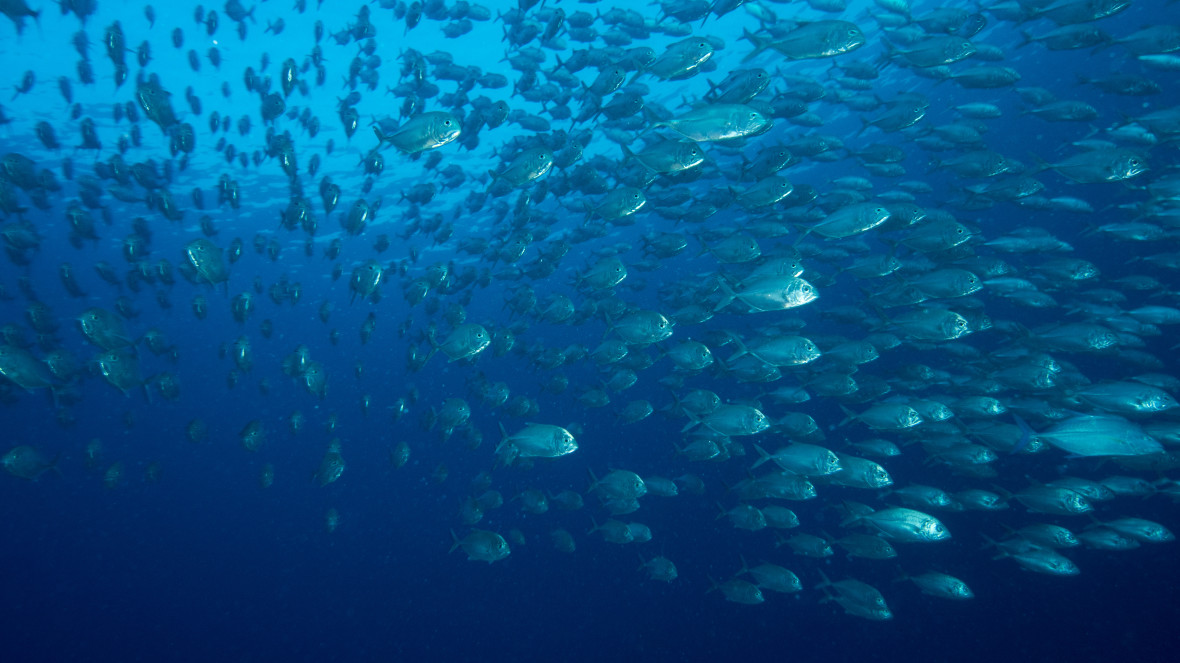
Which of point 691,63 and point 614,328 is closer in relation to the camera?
point 691,63

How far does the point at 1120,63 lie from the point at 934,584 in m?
23.5

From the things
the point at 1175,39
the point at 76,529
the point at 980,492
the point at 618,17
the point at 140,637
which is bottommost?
the point at 140,637

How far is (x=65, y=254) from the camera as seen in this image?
88.6 feet

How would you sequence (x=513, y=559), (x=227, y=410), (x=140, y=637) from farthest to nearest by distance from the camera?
(x=227, y=410), (x=513, y=559), (x=140, y=637)

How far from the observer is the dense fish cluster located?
24.7 ft

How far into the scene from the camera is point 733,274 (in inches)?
472

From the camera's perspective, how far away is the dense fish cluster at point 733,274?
24.7ft

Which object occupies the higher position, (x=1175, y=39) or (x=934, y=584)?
(x=1175, y=39)

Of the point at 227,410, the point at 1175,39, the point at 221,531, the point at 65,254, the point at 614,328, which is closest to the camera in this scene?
the point at 1175,39

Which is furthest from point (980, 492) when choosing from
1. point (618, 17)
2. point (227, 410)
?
point (227, 410)

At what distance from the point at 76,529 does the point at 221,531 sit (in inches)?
192

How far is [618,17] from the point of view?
11.0 m

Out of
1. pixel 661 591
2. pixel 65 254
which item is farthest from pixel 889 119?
pixel 65 254

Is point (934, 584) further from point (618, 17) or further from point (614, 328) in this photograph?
point (618, 17)
